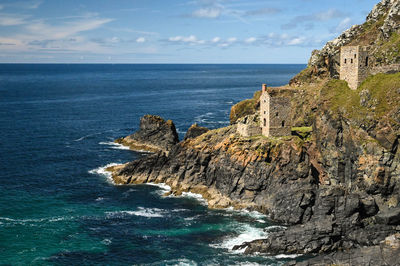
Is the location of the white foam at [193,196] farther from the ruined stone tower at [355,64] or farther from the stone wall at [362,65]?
the stone wall at [362,65]

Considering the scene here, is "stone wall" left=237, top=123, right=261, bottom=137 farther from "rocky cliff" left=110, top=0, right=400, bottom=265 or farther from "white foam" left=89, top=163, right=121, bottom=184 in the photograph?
"white foam" left=89, top=163, right=121, bottom=184

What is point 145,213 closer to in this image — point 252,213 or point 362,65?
point 252,213

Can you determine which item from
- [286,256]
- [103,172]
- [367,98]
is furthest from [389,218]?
[103,172]

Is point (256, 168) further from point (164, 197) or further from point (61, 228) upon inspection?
point (61, 228)

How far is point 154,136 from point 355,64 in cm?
6014

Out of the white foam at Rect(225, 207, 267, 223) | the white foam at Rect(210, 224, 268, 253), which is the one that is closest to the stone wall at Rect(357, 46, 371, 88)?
the white foam at Rect(225, 207, 267, 223)

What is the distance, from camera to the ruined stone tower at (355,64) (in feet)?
287

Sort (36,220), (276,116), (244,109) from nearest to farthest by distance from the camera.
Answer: (36,220)
(276,116)
(244,109)

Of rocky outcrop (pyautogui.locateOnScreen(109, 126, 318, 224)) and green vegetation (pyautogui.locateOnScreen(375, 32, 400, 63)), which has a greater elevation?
green vegetation (pyautogui.locateOnScreen(375, 32, 400, 63))

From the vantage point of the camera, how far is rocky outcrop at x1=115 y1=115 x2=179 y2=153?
12112 cm

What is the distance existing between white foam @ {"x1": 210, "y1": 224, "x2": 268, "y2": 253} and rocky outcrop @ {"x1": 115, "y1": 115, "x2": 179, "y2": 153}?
52.2 m

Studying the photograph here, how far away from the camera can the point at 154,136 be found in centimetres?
→ 12525

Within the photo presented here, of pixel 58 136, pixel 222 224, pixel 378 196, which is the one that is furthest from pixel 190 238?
pixel 58 136

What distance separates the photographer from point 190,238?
6775cm
